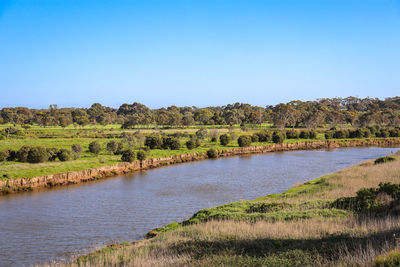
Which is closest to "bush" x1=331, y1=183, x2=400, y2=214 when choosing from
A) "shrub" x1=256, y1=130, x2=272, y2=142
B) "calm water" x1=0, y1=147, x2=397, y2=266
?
"calm water" x1=0, y1=147, x2=397, y2=266

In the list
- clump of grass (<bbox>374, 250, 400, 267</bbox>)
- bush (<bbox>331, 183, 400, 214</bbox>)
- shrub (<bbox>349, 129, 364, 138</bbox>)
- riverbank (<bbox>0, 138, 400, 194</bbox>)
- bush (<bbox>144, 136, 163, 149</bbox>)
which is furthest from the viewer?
shrub (<bbox>349, 129, 364, 138</bbox>)

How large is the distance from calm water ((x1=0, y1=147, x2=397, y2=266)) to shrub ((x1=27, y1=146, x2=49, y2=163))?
729cm

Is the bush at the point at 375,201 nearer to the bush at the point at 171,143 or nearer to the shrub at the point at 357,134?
the bush at the point at 171,143

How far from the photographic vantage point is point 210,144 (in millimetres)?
71062

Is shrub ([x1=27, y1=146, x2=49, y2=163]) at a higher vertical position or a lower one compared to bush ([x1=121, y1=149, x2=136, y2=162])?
higher

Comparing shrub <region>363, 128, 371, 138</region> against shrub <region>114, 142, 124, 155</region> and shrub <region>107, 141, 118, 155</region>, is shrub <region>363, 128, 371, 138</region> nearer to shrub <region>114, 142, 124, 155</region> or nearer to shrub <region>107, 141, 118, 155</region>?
shrub <region>114, 142, 124, 155</region>

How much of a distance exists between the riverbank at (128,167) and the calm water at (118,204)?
5.28 feet

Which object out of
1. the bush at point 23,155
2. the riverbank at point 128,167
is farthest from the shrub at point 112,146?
the bush at point 23,155

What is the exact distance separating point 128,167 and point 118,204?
16.4 m

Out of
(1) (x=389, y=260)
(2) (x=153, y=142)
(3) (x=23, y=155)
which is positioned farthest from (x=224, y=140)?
(1) (x=389, y=260)

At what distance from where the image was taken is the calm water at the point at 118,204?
Answer: 2114cm

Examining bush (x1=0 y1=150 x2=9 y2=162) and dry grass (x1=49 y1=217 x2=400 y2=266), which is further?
bush (x1=0 y1=150 x2=9 y2=162)

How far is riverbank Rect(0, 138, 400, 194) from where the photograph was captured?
34312 millimetres

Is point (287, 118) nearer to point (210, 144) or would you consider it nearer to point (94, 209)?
point (210, 144)
